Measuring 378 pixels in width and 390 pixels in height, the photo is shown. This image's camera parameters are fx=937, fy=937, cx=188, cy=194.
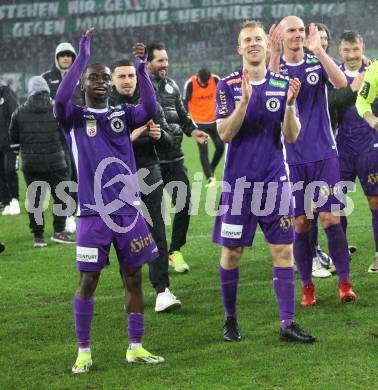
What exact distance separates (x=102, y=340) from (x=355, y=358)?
6.03ft

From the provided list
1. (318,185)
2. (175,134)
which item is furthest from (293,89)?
(175,134)

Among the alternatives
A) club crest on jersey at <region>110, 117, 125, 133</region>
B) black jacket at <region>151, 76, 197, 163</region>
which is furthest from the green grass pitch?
club crest on jersey at <region>110, 117, 125, 133</region>

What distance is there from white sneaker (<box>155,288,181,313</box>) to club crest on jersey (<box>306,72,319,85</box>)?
201 cm

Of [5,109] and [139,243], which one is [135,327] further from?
[5,109]

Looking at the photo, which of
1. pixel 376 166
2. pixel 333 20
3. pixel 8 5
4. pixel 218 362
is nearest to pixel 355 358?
pixel 218 362

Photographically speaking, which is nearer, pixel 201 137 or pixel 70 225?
pixel 201 137

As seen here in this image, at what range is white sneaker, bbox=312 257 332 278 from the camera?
8.39 meters

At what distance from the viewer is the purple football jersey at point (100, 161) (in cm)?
580

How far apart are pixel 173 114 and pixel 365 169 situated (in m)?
1.79

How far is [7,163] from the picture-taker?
13625 mm

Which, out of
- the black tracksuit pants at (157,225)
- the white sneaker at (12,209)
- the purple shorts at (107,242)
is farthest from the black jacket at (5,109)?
the purple shorts at (107,242)

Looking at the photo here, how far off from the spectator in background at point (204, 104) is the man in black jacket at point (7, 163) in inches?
149

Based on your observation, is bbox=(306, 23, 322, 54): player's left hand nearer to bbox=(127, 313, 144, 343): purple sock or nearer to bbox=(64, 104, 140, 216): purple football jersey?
bbox=(64, 104, 140, 216): purple football jersey

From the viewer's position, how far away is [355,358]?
576 cm
